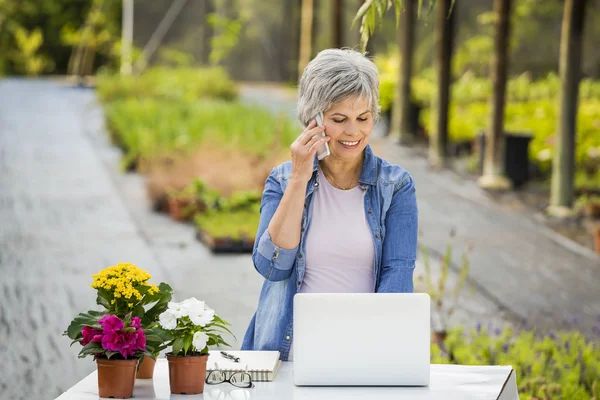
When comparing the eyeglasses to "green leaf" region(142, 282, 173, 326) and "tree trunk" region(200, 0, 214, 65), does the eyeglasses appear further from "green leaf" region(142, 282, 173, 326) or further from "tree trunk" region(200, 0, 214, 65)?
"tree trunk" region(200, 0, 214, 65)

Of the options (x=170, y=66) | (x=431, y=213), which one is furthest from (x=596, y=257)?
(x=170, y=66)

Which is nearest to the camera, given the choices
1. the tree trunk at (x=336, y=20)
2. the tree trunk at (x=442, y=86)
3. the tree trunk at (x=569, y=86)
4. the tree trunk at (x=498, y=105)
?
the tree trunk at (x=569, y=86)

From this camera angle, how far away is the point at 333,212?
3270mm

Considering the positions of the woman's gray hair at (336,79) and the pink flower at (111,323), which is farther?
the woman's gray hair at (336,79)

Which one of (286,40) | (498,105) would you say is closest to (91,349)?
(498,105)

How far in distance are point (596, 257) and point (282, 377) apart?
6.57 m

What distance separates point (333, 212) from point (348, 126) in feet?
0.90

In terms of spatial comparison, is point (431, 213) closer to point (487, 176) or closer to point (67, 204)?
point (487, 176)

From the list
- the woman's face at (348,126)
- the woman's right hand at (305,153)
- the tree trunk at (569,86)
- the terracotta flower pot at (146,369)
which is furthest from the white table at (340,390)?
the tree trunk at (569,86)

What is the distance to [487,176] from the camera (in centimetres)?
1201

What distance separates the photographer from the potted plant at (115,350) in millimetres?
2771

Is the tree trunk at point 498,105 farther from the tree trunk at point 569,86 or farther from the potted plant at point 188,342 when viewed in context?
the potted plant at point 188,342

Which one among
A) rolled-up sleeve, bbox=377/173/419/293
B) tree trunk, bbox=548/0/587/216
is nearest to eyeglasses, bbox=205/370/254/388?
rolled-up sleeve, bbox=377/173/419/293

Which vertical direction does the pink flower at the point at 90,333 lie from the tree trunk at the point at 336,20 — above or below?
Answer: below
